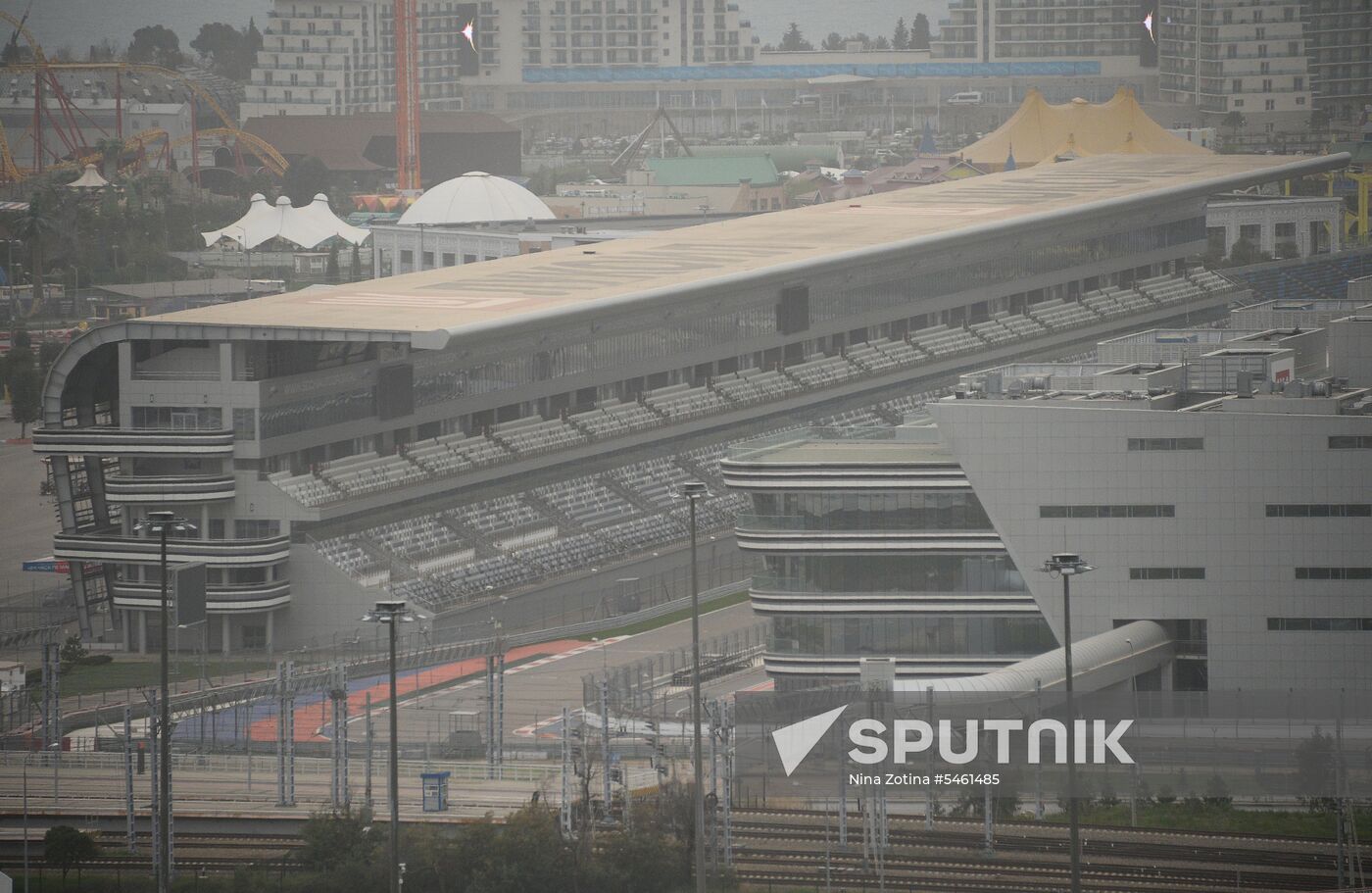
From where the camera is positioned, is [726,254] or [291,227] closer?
[726,254]

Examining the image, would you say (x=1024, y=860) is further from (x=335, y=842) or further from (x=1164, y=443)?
(x=1164, y=443)

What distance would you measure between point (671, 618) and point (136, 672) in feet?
45.6

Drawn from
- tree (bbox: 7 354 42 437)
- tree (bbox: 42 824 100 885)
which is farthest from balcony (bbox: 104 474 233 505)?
tree (bbox: 7 354 42 437)

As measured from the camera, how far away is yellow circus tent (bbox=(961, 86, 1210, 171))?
151875 millimetres

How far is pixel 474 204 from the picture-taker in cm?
13775

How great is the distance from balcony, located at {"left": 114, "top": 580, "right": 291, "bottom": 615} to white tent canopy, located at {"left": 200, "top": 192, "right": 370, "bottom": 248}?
269 feet

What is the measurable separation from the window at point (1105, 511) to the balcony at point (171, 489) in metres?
21.5

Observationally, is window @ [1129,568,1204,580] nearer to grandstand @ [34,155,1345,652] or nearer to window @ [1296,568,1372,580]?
window @ [1296,568,1372,580]

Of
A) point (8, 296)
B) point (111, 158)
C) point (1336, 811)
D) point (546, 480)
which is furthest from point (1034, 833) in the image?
point (111, 158)

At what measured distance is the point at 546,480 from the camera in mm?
74938

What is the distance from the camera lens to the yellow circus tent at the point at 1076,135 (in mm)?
151875

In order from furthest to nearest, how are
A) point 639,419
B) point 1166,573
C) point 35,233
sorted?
point 35,233 → point 639,419 → point 1166,573

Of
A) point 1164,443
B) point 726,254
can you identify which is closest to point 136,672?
point 1164,443

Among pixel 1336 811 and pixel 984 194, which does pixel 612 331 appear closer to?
pixel 984 194
